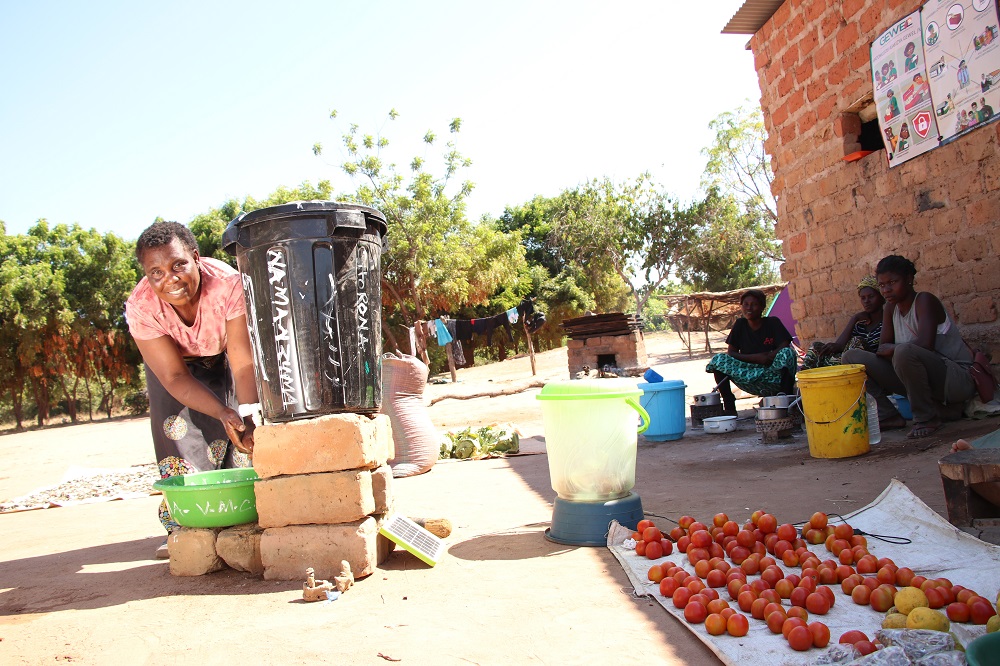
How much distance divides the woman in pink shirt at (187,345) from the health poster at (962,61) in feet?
15.0

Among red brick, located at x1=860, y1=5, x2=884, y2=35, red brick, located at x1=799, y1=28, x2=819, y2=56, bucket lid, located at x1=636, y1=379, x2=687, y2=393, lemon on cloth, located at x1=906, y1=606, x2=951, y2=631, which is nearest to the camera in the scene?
lemon on cloth, located at x1=906, y1=606, x2=951, y2=631

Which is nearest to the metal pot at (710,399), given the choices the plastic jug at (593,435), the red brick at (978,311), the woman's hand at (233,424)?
the red brick at (978,311)

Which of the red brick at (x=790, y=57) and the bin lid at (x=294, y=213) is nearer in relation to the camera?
the bin lid at (x=294, y=213)

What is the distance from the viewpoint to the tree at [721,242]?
102 feet

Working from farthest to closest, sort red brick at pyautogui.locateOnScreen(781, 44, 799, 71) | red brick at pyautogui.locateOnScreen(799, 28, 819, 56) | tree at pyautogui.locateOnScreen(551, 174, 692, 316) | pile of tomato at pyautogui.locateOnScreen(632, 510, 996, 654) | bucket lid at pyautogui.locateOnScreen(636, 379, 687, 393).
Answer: tree at pyautogui.locateOnScreen(551, 174, 692, 316)
bucket lid at pyautogui.locateOnScreen(636, 379, 687, 393)
red brick at pyautogui.locateOnScreen(781, 44, 799, 71)
red brick at pyautogui.locateOnScreen(799, 28, 819, 56)
pile of tomato at pyautogui.locateOnScreen(632, 510, 996, 654)

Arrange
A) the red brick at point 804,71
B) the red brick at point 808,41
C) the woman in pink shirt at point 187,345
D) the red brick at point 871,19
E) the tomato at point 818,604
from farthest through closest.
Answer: the red brick at point 804,71, the red brick at point 808,41, the red brick at point 871,19, the woman in pink shirt at point 187,345, the tomato at point 818,604

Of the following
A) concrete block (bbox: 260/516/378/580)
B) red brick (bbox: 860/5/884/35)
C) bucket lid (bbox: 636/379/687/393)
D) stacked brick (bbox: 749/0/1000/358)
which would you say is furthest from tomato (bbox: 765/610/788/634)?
red brick (bbox: 860/5/884/35)

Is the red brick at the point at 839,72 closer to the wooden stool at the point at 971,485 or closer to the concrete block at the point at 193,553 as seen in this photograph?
the wooden stool at the point at 971,485

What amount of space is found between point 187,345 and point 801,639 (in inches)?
121

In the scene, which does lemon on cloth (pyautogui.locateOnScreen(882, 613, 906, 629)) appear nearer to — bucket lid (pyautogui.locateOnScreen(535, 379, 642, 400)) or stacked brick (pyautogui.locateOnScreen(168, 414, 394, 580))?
bucket lid (pyautogui.locateOnScreen(535, 379, 642, 400))

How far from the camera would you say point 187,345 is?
11.9ft

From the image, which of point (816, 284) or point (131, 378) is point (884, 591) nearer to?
point (816, 284)

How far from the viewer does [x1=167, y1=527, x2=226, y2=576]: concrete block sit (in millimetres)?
3209

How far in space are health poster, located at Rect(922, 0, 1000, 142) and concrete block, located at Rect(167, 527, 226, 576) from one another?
16.8ft
